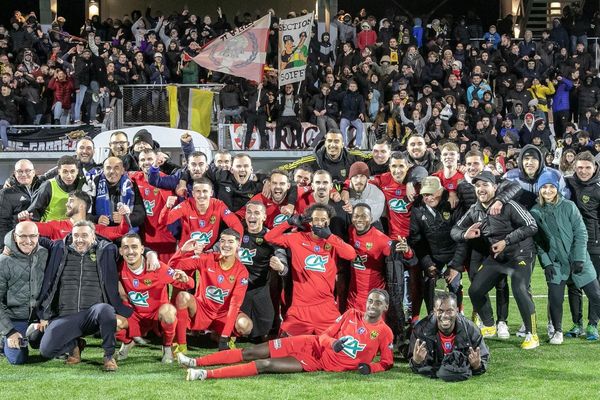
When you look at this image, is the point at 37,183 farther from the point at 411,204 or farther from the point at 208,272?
the point at 411,204

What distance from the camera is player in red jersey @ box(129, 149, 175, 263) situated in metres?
9.51

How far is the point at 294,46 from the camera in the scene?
2056cm

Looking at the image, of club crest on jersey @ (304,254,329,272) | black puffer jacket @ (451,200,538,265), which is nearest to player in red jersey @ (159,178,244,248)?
club crest on jersey @ (304,254,329,272)

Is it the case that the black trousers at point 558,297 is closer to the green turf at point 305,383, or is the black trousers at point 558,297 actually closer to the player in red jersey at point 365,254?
the green turf at point 305,383

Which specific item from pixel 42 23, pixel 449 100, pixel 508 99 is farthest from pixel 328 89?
pixel 42 23

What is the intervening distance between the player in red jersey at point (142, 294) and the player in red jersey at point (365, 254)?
57.2 inches

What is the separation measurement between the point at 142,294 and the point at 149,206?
4.12 ft

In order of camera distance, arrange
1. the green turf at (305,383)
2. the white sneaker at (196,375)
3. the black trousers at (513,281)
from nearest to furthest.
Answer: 1. the green turf at (305,383)
2. the white sneaker at (196,375)
3. the black trousers at (513,281)

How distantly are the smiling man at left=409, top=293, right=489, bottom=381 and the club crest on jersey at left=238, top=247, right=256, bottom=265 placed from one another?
1836 mm

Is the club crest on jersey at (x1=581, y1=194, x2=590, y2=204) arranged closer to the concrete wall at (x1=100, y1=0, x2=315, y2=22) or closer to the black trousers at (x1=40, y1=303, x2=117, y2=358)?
the black trousers at (x1=40, y1=303, x2=117, y2=358)

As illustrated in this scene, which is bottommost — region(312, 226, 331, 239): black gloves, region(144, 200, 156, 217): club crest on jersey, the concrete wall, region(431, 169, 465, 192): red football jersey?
region(312, 226, 331, 239): black gloves

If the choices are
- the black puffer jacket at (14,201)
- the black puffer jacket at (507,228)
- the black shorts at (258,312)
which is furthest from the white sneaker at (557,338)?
the black puffer jacket at (14,201)

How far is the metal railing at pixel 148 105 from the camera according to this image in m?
21.4

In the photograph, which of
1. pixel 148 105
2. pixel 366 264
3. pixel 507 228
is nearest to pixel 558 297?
pixel 507 228
